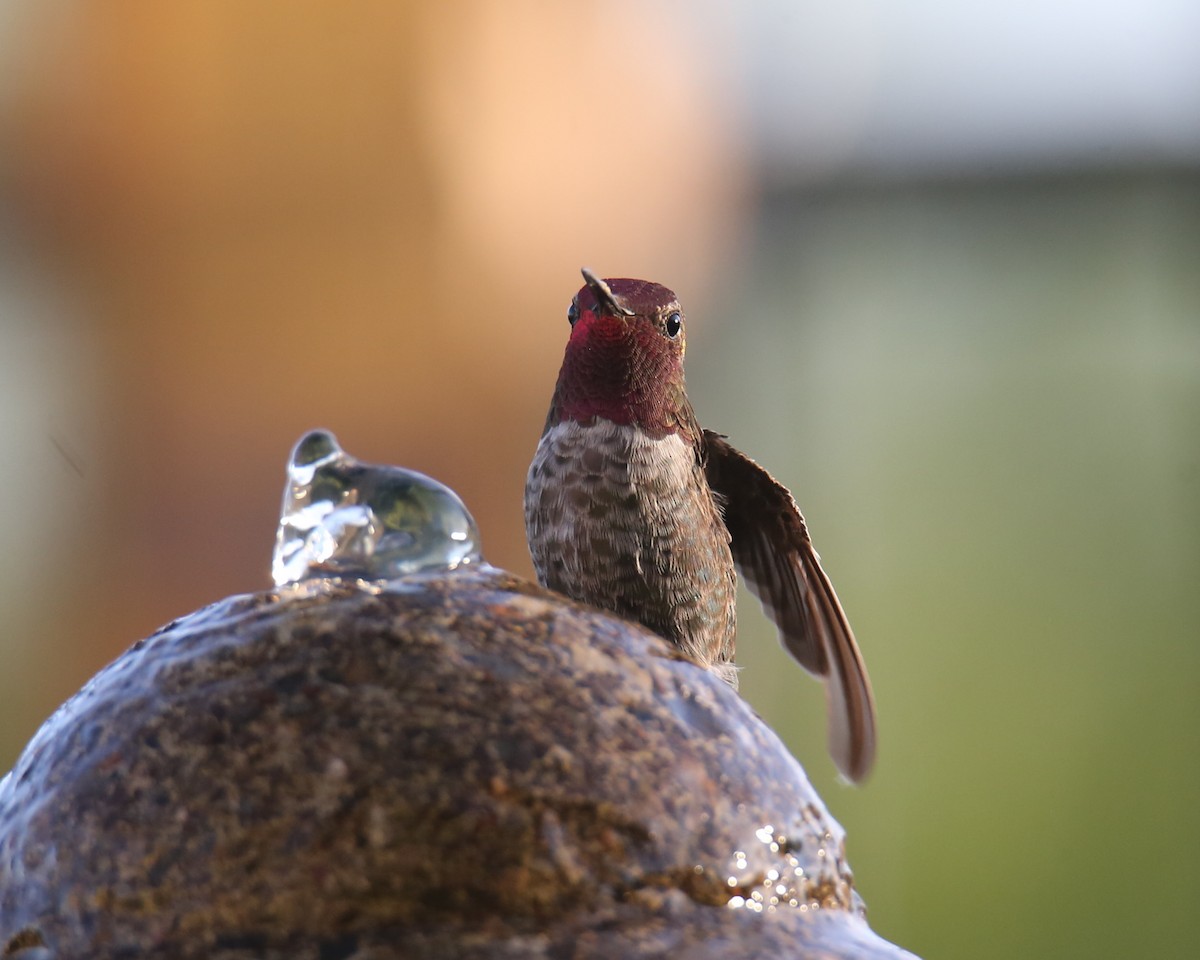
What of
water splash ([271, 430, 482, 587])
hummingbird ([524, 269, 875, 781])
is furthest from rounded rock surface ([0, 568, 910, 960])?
hummingbird ([524, 269, 875, 781])

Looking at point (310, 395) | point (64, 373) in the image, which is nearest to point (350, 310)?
point (310, 395)

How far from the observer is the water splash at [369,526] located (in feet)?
6.22

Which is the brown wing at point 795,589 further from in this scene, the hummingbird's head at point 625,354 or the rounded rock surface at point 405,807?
the rounded rock surface at point 405,807

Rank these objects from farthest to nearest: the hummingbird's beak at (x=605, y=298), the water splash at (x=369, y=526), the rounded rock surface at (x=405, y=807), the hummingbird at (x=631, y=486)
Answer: the hummingbird at (x=631, y=486)
the hummingbird's beak at (x=605, y=298)
the water splash at (x=369, y=526)
the rounded rock surface at (x=405, y=807)

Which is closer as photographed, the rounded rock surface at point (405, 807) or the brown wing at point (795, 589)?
the rounded rock surface at point (405, 807)

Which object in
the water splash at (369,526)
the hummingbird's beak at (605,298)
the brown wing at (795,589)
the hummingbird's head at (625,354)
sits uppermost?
the hummingbird's beak at (605,298)

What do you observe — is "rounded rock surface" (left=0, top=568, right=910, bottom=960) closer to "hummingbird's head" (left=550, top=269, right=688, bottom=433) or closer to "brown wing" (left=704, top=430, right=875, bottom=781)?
"hummingbird's head" (left=550, top=269, right=688, bottom=433)

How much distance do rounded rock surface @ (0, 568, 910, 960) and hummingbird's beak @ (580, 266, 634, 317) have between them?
3.15 ft

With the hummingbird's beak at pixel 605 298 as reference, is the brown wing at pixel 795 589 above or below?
below

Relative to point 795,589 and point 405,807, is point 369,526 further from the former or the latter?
point 795,589

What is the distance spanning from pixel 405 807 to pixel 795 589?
195 cm

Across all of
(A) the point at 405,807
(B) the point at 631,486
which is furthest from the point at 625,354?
(A) the point at 405,807

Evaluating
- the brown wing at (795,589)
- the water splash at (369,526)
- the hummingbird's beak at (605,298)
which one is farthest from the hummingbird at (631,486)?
the water splash at (369,526)

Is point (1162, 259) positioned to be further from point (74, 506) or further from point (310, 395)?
point (74, 506)
